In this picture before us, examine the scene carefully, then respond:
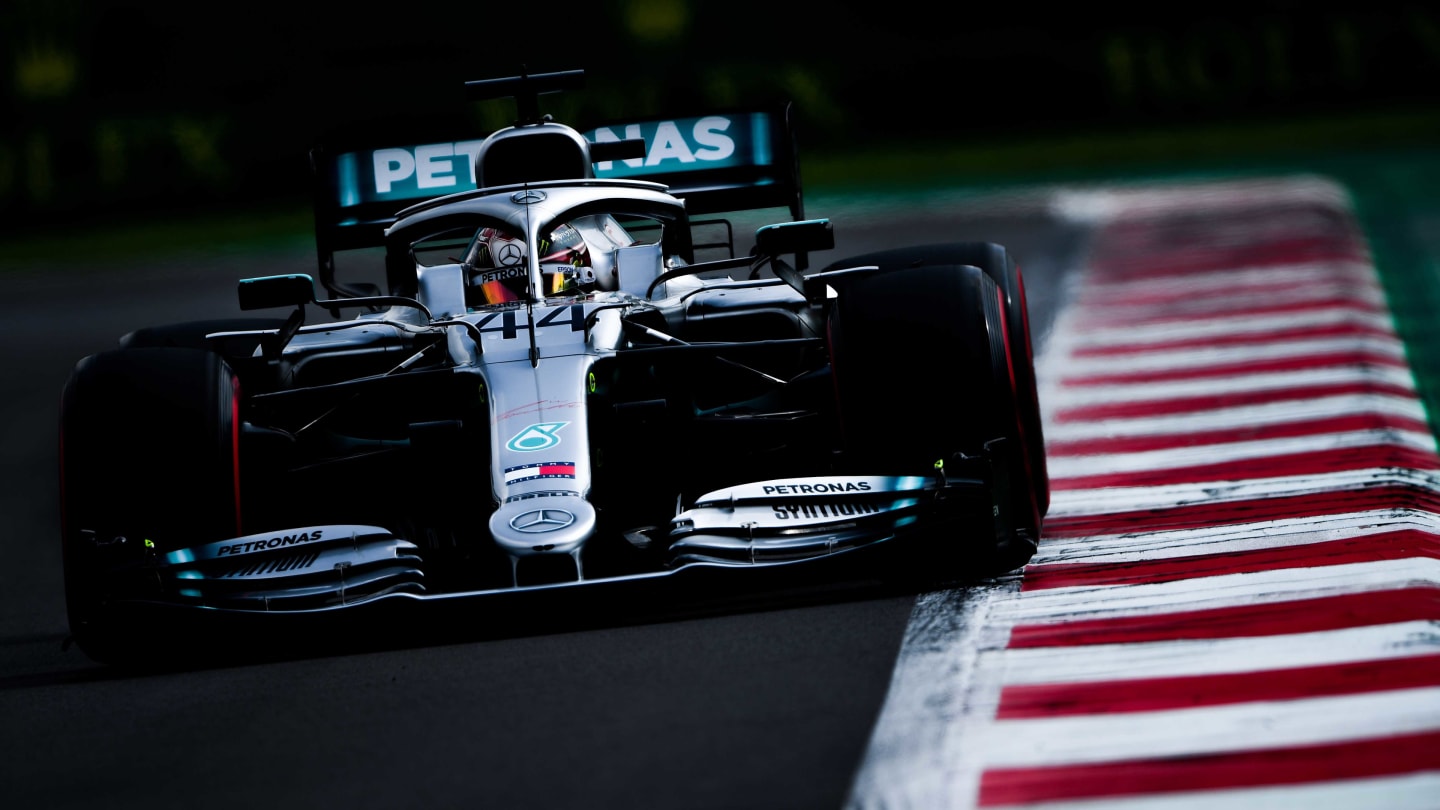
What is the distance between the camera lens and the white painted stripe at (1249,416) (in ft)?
31.3

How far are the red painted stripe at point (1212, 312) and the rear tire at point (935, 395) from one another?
694 centimetres

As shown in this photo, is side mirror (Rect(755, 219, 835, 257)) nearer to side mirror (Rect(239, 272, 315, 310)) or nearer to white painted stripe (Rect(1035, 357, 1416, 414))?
side mirror (Rect(239, 272, 315, 310))

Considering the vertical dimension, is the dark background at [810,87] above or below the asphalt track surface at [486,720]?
above

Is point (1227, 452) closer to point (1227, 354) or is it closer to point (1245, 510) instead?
point (1245, 510)

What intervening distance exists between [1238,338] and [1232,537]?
5757 mm

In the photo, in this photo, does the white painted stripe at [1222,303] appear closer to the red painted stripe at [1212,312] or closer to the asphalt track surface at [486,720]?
the red painted stripe at [1212,312]

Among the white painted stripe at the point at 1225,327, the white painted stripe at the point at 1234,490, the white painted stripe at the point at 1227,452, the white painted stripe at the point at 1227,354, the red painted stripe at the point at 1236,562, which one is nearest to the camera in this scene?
Result: the red painted stripe at the point at 1236,562

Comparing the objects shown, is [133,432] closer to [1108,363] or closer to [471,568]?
[471,568]

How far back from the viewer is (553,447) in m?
6.47

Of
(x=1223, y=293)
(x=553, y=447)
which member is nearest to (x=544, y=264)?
(x=553, y=447)

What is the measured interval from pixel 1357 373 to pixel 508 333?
533cm

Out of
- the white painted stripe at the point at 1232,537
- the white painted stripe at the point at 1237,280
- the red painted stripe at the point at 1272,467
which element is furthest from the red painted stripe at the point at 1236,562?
the white painted stripe at the point at 1237,280

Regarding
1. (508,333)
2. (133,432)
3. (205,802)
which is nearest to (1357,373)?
(508,333)

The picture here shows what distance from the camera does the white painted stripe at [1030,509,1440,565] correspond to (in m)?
6.72
